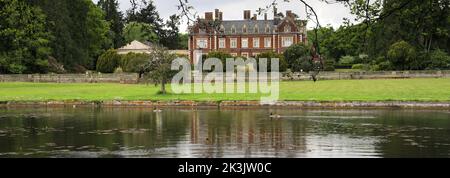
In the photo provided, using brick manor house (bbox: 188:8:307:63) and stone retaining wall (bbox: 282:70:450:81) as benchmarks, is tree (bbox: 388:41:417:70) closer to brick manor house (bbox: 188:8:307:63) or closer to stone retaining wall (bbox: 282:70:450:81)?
stone retaining wall (bbox: 282:70:450:81)

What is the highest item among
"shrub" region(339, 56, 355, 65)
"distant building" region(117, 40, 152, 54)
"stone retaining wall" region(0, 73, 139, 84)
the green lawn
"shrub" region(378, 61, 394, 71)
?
"distant building" region(117, 40, 152, 54)

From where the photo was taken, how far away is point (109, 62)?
69.1m

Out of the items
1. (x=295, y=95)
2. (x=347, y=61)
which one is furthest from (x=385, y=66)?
(x=295, y=95)

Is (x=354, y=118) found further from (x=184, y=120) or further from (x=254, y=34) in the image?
(x=254, y=34)

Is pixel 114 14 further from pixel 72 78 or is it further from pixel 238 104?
pixel 72 78

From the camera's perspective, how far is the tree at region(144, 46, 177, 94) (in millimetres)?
40875

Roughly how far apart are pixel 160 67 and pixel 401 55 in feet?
92.7

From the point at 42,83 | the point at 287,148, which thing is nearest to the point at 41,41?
the point at 42,83

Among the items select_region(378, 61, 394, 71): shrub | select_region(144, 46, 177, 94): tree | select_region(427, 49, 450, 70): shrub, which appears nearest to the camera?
select_region(144, 46, 177, 94): tree

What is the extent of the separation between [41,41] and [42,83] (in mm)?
4488

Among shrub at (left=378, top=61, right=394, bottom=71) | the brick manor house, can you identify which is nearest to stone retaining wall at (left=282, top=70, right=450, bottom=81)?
shrub at (left=378, top=61, right=394, bottom=71)

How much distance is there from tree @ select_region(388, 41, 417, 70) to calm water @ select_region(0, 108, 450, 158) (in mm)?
28821

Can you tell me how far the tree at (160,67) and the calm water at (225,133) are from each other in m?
7.46

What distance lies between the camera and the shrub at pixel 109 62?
69188 mm
